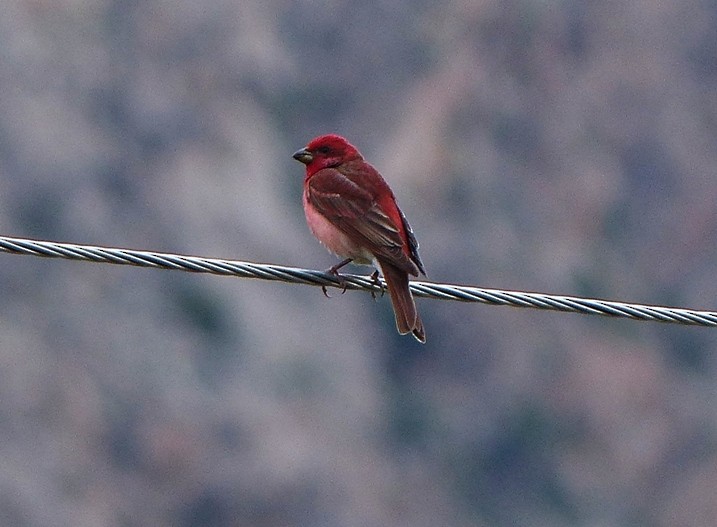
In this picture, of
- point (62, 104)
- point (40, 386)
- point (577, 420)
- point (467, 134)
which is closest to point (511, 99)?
point (467, 134)

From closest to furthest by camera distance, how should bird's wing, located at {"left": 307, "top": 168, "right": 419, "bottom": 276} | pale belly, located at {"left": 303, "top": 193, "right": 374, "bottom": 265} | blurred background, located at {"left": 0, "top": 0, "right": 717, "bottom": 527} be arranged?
bird's wing, located at {"left": 307, "top": 168, "right": 419, "bottom": 276} < pale belly, located at {"left": 303, "top": 193, "right": 374, "bottom": 265} < blurred background, located at {"left": 0, "top": 0, "right": 717, "bottom": 527}

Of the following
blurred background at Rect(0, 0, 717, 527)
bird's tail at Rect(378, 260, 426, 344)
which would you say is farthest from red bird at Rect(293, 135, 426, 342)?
blurred background at Rect(0, 0, 717, 527)

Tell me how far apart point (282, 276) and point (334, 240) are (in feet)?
8.18

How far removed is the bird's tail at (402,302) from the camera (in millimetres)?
8383

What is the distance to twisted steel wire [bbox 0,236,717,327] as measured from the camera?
653 cm

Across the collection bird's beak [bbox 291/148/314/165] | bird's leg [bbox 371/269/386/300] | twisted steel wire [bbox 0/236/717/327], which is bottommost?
twisted steel wire [bbox 0/236/717/327]

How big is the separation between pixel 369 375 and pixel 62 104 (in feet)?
33.9

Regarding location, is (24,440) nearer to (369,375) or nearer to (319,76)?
(369,375)

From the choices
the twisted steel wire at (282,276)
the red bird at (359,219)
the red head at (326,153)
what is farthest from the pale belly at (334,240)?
the twisted steel wire at (282,276)

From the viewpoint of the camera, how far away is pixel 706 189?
49.5 meters

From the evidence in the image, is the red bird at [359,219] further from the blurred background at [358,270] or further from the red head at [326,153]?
the blurred background at [358,270]

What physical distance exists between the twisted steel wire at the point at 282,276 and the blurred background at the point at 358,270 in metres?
23.4

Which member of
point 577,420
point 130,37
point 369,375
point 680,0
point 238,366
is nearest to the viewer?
point 238,366

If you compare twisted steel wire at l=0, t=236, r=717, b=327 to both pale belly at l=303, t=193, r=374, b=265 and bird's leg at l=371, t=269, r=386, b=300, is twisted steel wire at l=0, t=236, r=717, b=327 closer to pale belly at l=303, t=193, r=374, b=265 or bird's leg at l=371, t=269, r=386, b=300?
bird's leg at l=371, t=269, r=386, b=300
